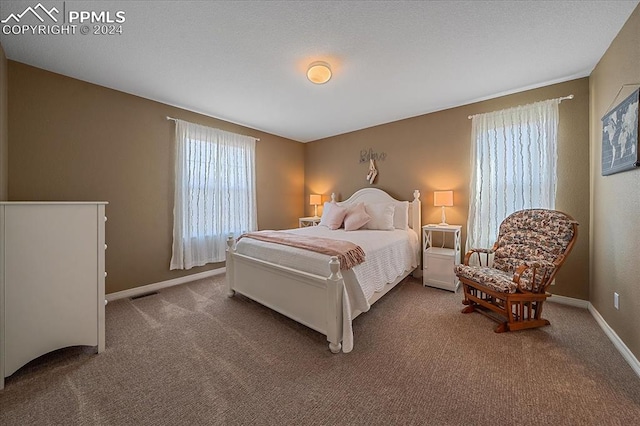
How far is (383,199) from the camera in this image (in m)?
4.10

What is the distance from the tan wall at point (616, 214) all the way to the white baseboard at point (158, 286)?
4.64 metres

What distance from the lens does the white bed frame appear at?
1.88 meters

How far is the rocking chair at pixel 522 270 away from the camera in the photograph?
214cm

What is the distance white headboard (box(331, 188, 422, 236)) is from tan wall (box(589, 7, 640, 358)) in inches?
72.9

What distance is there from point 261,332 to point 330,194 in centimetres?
332

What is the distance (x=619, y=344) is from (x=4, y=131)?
574cm

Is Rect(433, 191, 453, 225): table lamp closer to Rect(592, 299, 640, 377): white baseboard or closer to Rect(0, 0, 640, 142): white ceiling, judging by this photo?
Rect(0, 0, 640, 142): white ceiling

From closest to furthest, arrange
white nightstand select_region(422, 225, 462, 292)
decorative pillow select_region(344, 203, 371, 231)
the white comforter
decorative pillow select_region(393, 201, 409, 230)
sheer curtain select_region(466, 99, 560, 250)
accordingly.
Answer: the white comforter
sheer curtain select_region(466, 99, 560, 250)
white nightstand select_region(422, 225, 462, 292)
decorative pillow select_region(344, 203, 371, 231)
decorative pillow select_region(393, 201, 409, 230)

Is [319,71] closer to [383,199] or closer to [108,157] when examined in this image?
[383,199]

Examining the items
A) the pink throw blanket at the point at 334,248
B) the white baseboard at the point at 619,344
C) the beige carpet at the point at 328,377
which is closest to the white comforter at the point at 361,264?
the pink throw blanket at the point at 334,248

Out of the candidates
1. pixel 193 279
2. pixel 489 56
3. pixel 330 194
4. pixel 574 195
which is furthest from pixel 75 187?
pixel 574 195

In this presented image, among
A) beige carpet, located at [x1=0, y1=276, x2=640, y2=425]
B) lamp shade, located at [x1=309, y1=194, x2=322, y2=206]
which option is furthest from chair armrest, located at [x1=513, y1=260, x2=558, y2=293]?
lamp shade, located at [x1=309, y1=194, x2=322, y2=206]

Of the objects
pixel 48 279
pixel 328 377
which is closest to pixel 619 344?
pixel 328 377

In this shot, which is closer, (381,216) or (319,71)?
(319,71)
